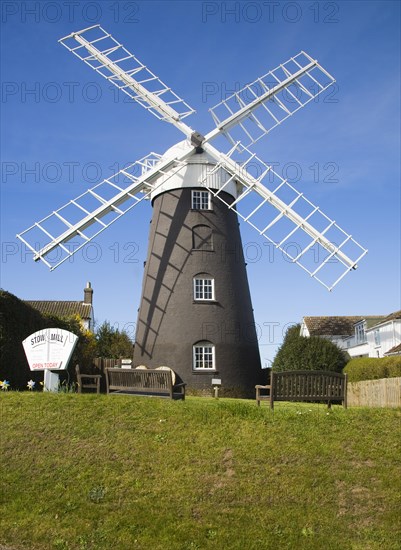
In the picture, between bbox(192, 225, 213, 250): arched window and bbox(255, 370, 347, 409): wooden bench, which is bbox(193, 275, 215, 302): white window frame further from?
bbox(255, 370, 347, 409): wooden bench

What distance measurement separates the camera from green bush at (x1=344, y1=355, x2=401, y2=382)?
27.4m

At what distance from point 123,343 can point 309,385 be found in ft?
102

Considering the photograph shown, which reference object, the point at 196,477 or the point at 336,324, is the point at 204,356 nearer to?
the point at 196,477

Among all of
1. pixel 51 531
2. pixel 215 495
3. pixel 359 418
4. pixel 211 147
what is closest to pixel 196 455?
pixel 215 495

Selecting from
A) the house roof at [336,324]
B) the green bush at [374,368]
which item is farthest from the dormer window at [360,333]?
the green bush at [374,368]

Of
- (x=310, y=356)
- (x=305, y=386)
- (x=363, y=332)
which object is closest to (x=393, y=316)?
(x=363, y=332)

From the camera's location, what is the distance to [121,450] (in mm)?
10719

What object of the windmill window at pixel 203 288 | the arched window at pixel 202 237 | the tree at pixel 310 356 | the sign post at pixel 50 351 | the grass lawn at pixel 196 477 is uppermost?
the arched window at pixel 202 237

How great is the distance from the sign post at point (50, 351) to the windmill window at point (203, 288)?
8461 mm

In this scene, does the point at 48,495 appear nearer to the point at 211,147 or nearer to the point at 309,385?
the point at 309,385

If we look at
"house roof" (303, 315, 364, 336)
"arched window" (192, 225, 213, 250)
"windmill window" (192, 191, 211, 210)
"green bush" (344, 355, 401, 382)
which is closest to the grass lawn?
"arched window" (192, 225, 213, 250)

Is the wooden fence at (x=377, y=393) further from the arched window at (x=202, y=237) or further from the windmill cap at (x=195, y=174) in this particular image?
the windmill cap at (x=195, y=174)

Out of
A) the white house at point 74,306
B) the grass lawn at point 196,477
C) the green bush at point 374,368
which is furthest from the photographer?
the white house at point 74,306

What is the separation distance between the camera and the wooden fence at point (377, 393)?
19.6 m
